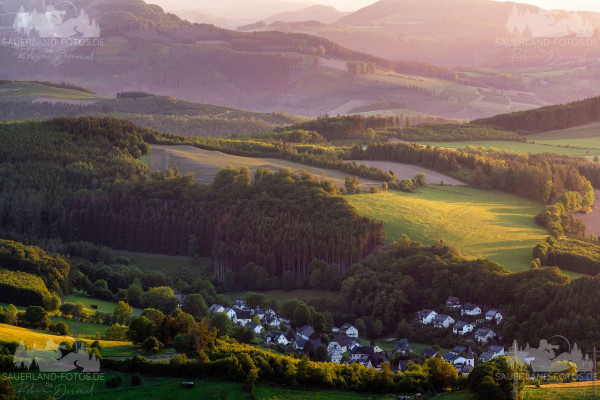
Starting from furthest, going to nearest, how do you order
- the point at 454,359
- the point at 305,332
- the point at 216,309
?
1. the point at 216,309
2. the point at 305,332
3. the point at 454,359

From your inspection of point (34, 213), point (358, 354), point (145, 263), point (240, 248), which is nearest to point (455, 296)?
point (358, 354)

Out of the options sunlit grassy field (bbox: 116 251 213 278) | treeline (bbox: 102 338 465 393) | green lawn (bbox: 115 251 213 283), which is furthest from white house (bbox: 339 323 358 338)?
sunlit grassy field (bbox: 116 251 213 278)

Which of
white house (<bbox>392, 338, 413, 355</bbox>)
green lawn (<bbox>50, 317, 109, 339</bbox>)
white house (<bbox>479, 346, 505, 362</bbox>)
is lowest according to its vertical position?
white house (<bbox>392, 338, 413, 355</bbox>)

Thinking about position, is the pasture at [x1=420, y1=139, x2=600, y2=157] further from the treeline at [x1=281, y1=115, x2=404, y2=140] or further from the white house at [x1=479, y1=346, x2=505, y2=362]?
the white house at [x1=479, y1=346, x2=505, y2=362]

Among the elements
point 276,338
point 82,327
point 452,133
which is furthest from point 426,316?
point 452,133

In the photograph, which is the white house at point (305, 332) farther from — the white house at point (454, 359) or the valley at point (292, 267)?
the white house at point (454, 359)

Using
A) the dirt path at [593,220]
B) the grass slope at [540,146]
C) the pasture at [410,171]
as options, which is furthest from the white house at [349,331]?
the grass slope at [540,146]

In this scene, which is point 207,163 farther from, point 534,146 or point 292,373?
point 292,373
